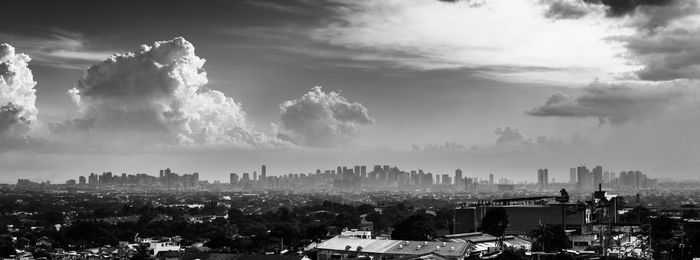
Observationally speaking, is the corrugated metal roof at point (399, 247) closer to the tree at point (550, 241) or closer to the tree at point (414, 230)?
the tree at point (550, 241)

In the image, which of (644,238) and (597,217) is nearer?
(644,238)

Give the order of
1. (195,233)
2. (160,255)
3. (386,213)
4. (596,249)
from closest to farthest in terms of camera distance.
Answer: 1. (596,249)
2. (160,255)
3. (195,233)
4. (386,213)

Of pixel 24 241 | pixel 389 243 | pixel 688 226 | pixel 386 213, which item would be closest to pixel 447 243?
pixel 389 243

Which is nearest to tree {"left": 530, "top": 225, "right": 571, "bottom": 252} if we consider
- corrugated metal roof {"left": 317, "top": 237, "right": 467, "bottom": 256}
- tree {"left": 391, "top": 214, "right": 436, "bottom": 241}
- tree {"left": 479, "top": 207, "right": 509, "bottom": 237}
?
corrugated metal roof {"left": 317, "top": 237, "right": 467, "bottom": 256}

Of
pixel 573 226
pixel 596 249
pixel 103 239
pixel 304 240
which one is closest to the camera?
pixel 596 249

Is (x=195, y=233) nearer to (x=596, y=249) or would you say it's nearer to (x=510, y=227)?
(x=510, y=227)

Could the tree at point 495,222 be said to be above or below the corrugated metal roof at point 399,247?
above

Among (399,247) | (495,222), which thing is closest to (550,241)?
(399,247)

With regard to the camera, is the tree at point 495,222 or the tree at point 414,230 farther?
the tree at point 414,230

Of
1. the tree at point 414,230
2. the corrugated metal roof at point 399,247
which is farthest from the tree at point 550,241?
the tree at point 414,230
